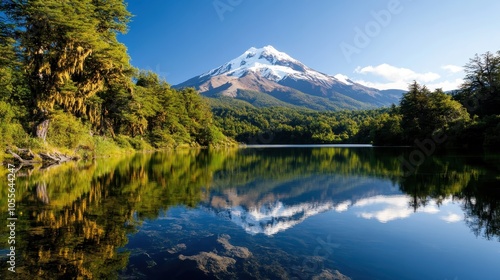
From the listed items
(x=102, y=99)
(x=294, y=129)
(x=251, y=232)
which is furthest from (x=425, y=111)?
(x=294, y=129)

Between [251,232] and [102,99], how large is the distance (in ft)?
139

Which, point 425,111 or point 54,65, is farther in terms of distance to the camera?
point 425,111

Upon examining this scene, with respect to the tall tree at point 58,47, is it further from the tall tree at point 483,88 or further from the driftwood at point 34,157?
the tall tree at point 483,88

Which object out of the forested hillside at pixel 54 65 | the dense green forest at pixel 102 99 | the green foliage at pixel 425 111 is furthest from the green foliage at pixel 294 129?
Result: the forested hillside at pixel 54 65

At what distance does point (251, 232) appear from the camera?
335 inches

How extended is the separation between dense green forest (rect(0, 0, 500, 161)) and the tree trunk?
8cm

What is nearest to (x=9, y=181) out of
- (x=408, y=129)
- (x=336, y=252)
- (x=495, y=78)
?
(x=336, y=252)

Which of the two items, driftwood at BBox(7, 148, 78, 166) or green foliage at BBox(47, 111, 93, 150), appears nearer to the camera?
driftwood at BBox(7, 148, 78, 166)

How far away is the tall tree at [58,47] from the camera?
959 inches

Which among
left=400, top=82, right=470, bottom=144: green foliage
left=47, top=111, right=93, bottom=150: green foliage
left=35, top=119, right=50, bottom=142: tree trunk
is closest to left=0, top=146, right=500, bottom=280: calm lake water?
left=35, top=119, right=50, bottom=142: tree trunk

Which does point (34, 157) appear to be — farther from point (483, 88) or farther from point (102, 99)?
point (483, 88)

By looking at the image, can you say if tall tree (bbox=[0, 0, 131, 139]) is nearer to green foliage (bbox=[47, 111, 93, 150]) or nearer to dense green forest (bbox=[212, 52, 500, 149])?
green foliage (bbox=[47, 111, 93, 150])

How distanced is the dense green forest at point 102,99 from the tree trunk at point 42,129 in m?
0.08

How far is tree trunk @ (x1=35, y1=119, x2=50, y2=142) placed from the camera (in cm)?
2636
